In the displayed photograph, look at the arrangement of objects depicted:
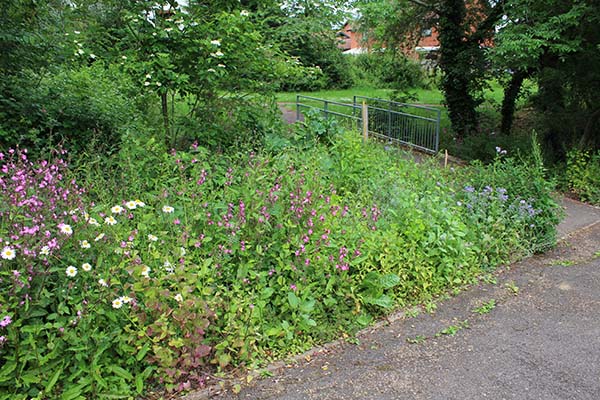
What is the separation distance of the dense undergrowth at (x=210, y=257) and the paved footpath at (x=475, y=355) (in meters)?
0.20

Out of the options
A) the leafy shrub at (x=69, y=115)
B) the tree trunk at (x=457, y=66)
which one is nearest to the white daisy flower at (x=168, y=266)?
the leafy shrub at (x=69, y=115)

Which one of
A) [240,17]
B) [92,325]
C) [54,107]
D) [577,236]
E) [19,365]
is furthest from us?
[577,236]

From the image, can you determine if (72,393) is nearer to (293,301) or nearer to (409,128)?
(293,301)

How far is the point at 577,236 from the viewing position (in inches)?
232

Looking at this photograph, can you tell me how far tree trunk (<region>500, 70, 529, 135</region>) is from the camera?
38.0 feet

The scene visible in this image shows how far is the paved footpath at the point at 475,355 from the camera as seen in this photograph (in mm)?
2814

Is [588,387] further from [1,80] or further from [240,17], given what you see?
[1,80]

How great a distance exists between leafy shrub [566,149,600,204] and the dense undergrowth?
3139 mm

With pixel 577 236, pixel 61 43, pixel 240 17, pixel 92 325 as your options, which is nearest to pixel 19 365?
pixel 92 325

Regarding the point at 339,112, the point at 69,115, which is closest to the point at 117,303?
the point at 69,115

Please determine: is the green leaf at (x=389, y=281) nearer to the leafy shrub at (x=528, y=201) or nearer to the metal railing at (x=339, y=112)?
the leafy shrub at (x=528, y=201)

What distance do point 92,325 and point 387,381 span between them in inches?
65.5

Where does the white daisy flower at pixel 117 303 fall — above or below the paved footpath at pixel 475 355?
above

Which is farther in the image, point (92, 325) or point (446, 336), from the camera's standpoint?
point (446, 336)
